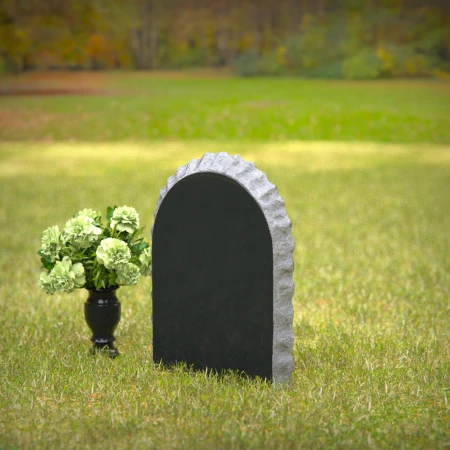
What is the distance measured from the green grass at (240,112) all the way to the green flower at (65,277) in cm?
1941

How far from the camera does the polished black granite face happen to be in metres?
3.89

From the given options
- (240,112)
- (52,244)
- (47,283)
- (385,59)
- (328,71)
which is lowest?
(47,283)

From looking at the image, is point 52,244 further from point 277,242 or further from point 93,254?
point 277,242

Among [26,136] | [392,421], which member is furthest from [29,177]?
[392,421]

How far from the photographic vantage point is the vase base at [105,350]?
4.54 metres

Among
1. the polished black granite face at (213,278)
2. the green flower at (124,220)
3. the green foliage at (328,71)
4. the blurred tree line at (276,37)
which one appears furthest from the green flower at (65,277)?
the green foliage at (328,71)

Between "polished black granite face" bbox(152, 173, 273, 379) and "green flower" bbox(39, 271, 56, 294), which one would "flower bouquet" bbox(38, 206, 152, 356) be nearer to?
"green flower" bbox(39, 271, 56, 294)

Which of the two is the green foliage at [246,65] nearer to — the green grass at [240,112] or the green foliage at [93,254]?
the green grass at [240,112]

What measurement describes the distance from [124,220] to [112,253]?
301mm

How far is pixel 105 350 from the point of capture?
4.55m

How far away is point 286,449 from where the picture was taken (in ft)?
10.5

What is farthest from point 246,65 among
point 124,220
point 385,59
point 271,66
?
point 124,220

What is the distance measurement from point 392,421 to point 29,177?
1230 cm

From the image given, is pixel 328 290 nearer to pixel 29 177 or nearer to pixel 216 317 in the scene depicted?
pixel 216 317
